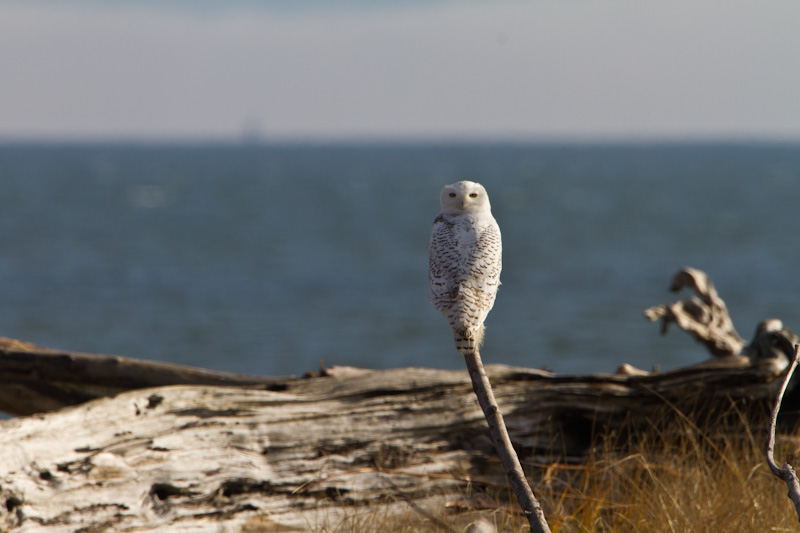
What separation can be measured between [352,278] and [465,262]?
85.0ft

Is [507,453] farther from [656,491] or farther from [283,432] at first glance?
[283,432]

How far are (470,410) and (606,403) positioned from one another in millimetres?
830

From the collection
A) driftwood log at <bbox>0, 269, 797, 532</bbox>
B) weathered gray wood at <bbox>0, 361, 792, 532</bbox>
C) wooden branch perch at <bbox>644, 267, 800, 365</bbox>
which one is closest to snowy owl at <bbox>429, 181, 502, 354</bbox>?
driftwood log at <bbox>0, 269, 797, 532</bbox>

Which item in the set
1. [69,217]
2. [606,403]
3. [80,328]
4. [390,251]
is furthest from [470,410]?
[69,217]

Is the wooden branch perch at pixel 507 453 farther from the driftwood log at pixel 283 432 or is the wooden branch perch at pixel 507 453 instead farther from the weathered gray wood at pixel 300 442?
the weathered gray wood at pixel 300 442

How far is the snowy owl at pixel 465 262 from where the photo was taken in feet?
9.37

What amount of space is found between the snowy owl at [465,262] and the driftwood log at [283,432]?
1.30 metres

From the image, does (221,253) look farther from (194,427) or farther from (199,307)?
(194,427)

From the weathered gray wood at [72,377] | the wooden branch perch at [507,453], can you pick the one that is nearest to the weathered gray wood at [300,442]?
the weathered gray wood at [72,377]

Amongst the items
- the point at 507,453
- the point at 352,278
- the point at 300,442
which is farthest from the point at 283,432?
the point at 352,278

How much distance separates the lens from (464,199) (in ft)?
10.0

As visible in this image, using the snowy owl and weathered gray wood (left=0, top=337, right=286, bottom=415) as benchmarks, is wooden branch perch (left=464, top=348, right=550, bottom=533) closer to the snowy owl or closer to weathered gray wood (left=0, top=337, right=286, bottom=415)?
the snowy owl

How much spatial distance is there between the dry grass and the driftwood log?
12 centimetres

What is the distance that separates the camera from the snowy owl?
112 inches
